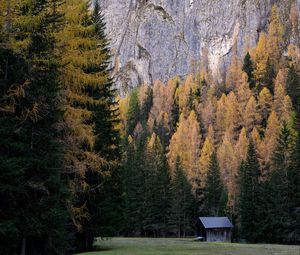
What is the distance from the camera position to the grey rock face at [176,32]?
111 m

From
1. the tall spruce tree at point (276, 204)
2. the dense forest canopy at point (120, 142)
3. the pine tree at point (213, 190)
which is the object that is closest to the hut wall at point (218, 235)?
the dense forest canopy at point (120, 142)

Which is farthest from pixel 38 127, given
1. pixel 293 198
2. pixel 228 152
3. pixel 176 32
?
pixel 176 32

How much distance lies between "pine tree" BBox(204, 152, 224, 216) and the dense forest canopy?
186mm

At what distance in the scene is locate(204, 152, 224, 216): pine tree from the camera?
66375 mm

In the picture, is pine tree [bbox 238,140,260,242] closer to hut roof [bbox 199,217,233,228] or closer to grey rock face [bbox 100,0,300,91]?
hut roof [bbox 199,217,233,228]

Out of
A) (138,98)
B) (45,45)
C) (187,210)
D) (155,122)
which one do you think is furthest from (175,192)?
(138,98)

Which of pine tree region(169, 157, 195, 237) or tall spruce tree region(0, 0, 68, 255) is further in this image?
pine tree region(169, 157, 195, 237)

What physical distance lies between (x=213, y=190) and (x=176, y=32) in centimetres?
7451

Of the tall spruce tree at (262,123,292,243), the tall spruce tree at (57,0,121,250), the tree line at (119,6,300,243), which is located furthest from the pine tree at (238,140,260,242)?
the tall spruce tree at (57,0,121,250)

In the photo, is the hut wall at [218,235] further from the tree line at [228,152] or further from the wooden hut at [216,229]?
the tree line at [228,152]

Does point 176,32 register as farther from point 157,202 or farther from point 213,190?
point 157,202

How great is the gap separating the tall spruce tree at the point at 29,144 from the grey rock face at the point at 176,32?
9822cm

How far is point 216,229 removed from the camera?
57906mm

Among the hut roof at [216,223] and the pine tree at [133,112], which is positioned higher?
the pine tree at [133,112]
